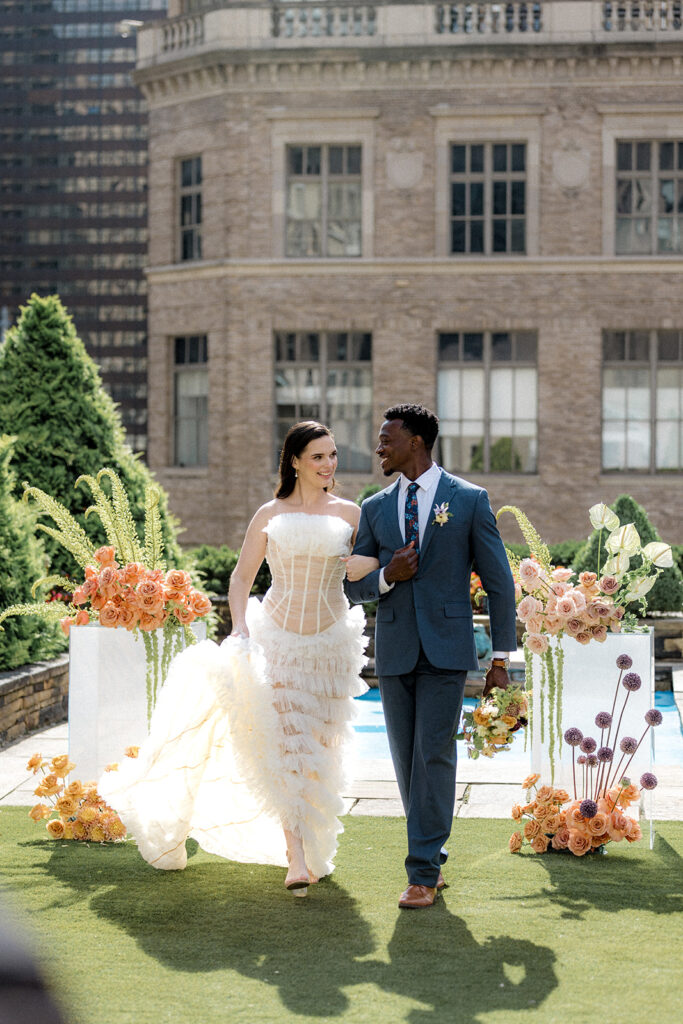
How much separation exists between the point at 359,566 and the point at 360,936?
154 cm

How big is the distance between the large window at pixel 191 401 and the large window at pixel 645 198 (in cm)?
858

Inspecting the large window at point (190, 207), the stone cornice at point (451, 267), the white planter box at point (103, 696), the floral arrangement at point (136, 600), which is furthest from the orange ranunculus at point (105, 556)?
the large window at point (190, 207)

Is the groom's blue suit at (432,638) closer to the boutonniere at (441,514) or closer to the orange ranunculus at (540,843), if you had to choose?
the boutonniere at (441,514)

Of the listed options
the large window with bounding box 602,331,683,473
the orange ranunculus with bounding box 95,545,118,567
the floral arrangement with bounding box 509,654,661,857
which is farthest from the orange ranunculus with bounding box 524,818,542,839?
the large window with bounding box 602,331,683,473

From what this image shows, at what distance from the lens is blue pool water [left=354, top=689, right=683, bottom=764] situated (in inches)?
476

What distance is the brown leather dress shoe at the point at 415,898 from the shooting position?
5520 mm

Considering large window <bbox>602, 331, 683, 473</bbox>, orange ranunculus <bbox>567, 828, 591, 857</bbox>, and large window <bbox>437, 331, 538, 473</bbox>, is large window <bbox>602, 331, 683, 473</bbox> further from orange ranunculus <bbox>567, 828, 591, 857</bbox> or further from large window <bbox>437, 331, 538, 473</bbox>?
orange ranunculus <bbox>567, 828, 591, 857</bbox>

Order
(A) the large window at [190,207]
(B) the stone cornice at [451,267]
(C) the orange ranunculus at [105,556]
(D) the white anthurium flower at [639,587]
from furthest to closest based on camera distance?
(A) the large window at [190,207], (B) the stone cornice at [451,267], (C) the orange ranunculus at [105,556], (D) the white anthurium flower at [639,587]

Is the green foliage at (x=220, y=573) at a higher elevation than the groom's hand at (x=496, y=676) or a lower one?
lower

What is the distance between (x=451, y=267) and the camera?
82.0ft

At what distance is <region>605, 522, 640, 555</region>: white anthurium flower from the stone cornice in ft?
61.9

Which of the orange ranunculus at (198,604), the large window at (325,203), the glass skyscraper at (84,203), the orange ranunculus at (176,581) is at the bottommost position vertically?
the orange ranunculus at (198,604)

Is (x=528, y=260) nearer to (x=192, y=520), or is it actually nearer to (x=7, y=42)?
(x=192, y=520)

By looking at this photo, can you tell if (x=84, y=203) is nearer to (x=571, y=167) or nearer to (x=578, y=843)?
(x=571, y=167)
